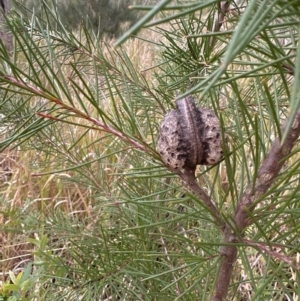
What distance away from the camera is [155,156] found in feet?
1.04

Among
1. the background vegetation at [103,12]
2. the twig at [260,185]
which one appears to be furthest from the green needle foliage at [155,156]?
the background vegetation at [103,12]

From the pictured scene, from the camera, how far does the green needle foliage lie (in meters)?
0.28

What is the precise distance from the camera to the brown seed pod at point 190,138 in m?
0.28

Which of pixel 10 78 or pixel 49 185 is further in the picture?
pixel 49 185

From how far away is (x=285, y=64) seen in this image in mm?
298

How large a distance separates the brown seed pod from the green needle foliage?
0.01 metres

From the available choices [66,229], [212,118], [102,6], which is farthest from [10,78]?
[102,6]

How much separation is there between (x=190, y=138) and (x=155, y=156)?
4 cm

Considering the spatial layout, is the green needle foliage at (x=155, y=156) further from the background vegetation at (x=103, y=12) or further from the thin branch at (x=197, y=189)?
the background vegetation at (x=103, y=12)

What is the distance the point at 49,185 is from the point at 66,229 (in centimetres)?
61

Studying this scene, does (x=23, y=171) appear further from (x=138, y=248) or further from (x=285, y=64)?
(x=285, y=64)

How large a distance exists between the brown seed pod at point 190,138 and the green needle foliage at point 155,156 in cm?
1

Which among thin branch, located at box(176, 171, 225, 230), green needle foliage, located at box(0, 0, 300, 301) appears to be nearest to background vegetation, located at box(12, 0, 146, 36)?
green needle foliage, located at box(0, 0, 300, 301)

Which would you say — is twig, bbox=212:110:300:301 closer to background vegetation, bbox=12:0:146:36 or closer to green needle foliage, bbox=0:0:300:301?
green needle foliage, bbox=0:0:300:301
